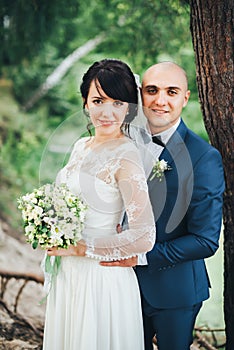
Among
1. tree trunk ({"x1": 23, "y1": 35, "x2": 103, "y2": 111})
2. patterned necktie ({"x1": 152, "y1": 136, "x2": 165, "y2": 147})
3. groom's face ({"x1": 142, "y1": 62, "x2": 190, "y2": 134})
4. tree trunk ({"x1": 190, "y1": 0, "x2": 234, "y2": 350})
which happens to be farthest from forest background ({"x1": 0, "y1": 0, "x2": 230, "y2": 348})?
patterned necktie ({"x1": 152, "y1": 136, "x2": 165, "y2": 147})

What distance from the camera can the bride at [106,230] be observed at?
234 cm

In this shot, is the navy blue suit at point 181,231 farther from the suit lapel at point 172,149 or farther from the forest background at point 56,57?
the forest background at point 56,57

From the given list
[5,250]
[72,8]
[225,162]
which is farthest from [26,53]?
[225,162]

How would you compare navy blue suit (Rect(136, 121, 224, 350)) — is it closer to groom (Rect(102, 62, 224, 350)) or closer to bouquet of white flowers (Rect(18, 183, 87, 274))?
groom (Rect(102, 62, 224, 350))

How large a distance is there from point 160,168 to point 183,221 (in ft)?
0.82

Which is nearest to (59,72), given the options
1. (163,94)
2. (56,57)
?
(56,57)

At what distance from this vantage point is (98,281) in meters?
2.41

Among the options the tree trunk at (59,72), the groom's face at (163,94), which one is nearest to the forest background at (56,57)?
the tree trunk at (59,72)

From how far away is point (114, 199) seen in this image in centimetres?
237

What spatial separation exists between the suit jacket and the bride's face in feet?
0.82

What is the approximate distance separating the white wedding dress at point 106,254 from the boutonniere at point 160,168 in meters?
0.12

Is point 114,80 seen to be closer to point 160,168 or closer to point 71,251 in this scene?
point 160,168

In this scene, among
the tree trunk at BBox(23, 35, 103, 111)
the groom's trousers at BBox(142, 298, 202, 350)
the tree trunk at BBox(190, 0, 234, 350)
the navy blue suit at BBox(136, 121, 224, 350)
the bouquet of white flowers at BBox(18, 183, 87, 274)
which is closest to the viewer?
the bouquet of white flowers at BBox(18, 183, 87, 274)

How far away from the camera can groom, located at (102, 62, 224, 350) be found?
2367 mm
